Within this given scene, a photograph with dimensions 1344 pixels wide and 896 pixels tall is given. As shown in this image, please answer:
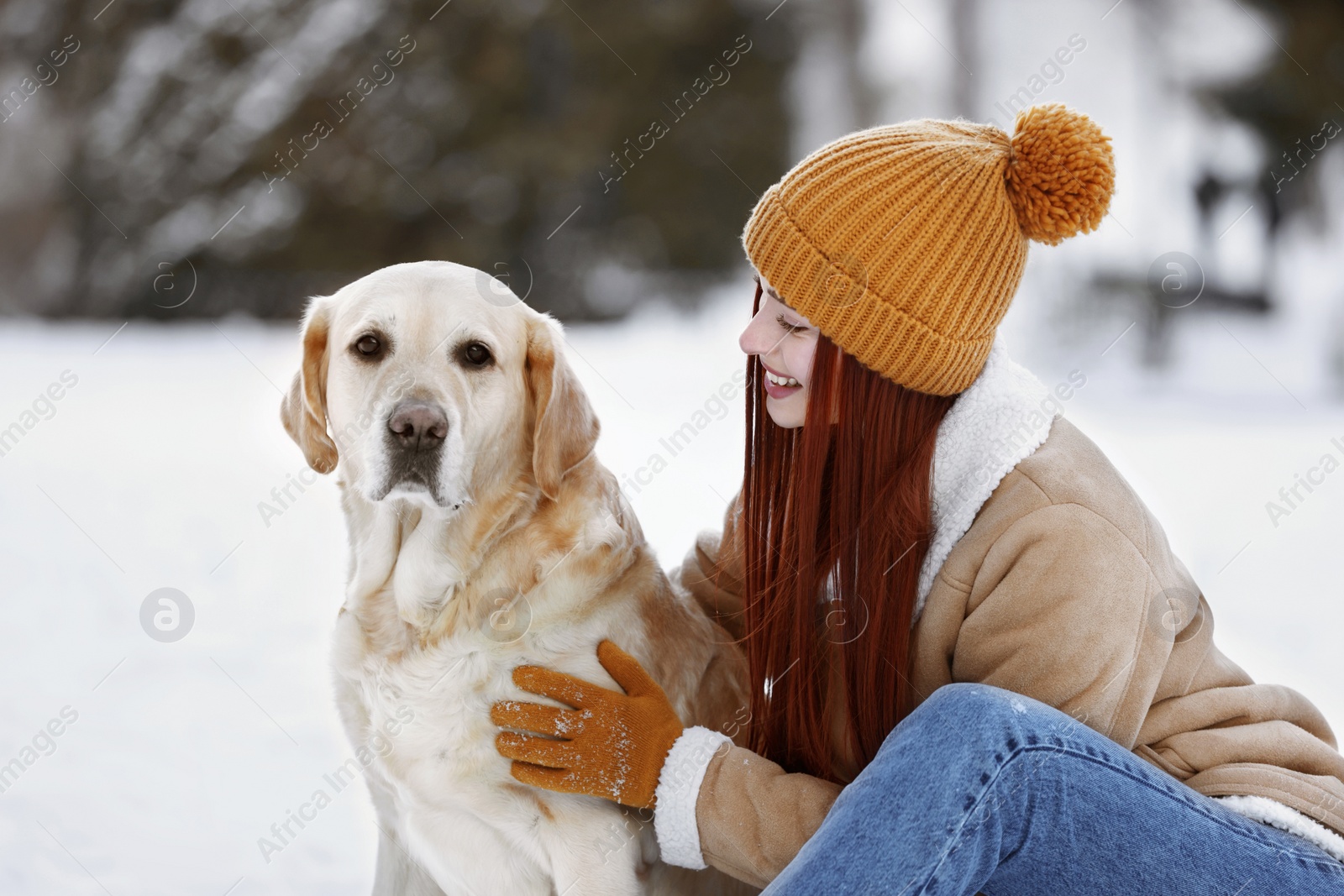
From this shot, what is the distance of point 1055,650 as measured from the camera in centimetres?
159

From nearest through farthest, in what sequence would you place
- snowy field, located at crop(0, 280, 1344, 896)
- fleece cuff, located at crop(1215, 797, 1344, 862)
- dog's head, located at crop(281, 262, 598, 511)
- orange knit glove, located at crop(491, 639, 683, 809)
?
fleece cuff, located at crop(1215, 797, 1344, 862), orange knit glove, located at crop(491, 639, 683, 809), dog's head, located at crop(281, 262, 598, 511), snowy field, located at crop(0, 280, 1344, 896)

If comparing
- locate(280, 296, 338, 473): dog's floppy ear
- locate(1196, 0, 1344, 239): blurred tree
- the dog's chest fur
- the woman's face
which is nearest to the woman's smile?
the woman's face

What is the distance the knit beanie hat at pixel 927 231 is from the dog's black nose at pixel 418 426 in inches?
25.2

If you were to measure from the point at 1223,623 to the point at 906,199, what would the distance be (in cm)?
249

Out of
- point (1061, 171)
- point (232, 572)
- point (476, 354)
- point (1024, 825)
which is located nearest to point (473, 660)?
point (476, 354)

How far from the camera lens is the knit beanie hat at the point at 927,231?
5.52 ft

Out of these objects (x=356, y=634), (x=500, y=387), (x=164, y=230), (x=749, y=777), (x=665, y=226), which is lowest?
(x=665, y=226)

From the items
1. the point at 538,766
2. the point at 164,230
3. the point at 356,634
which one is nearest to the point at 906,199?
the point at 538,766

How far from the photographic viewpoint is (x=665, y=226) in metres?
11.4

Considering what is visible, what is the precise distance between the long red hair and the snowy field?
1.05 meters

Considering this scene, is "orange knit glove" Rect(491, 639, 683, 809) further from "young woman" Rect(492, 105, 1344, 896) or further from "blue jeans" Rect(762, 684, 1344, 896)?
"blue jeans" Rect(762, 684, 1344, 896)

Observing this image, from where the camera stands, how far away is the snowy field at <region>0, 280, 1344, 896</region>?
8.03 feet

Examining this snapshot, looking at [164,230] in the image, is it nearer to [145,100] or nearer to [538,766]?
[145,100]

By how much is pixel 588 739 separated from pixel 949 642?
0.62m
